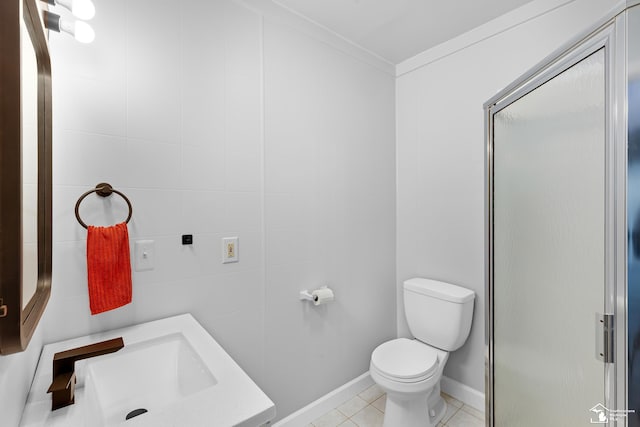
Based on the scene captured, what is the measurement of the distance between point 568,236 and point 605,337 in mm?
267

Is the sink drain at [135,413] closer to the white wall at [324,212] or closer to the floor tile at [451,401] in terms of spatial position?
the white wall at [324,212]

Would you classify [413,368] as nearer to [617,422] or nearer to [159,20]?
[617,422]

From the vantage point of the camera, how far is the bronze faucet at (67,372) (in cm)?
71

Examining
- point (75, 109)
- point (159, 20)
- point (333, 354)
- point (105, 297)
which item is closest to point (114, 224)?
point (105, 297)

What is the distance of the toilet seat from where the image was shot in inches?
61.8

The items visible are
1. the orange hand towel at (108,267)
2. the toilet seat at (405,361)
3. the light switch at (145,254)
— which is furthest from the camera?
the toilet seat at (405,361)

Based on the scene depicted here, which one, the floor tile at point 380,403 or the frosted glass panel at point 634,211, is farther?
the floor tile at point 380,403

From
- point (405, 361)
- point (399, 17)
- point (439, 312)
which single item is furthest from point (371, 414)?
point (399, 17)

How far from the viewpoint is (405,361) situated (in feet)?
5.73

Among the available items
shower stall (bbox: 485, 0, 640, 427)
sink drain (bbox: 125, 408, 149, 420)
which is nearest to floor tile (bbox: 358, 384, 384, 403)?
shower stall (bbox: 485, 0, 640, 427)

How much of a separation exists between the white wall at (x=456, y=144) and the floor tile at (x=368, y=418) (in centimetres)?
61

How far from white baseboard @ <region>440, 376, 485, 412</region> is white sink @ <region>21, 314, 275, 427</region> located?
179 centimetres

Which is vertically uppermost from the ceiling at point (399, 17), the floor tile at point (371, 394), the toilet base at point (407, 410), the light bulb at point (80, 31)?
the ceiling at point (399, 17)

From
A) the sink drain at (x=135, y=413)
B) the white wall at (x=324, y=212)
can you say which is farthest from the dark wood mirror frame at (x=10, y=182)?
the white wall at (x=324, y=212)
